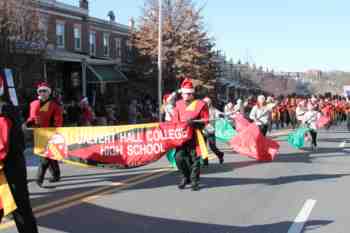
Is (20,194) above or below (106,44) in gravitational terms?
below

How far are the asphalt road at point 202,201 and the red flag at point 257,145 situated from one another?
511 mm

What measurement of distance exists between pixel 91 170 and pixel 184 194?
4062 millimetres

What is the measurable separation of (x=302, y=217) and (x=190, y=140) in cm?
305

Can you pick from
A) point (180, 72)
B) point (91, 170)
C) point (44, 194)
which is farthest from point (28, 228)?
point (180, 72)

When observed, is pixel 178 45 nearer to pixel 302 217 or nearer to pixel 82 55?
pixel 82 55

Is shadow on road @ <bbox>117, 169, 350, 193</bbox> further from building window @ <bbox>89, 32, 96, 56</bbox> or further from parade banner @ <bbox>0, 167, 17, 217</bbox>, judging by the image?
building window @ <bbox>89, 32, 96, 56</bbox>

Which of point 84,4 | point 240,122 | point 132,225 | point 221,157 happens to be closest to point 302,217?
point 132,225

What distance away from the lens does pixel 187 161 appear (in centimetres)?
1104

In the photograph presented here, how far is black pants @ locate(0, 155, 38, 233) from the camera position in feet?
19.8

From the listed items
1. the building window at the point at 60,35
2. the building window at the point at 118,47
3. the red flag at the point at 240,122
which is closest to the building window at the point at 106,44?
the building window at the point at 118,47

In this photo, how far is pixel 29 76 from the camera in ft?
78.1

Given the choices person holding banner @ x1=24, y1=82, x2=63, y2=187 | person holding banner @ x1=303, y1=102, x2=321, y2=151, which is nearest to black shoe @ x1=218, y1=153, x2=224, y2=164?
person holding banner @ x1=24, y1=82, x2=63, y2=187

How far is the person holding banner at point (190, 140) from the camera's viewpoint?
10.9 meters

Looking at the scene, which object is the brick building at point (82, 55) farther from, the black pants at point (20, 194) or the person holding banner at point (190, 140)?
the black pants at point (20, 194)
